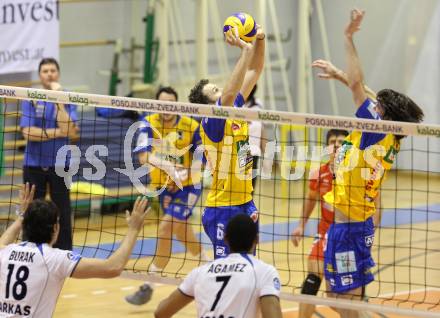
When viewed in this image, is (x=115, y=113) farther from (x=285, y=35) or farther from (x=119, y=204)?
(x=285, y=35)

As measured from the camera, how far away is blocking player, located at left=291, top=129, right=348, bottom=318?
7.86m

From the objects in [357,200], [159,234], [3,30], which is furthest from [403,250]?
[3,30]

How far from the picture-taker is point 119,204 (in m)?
14.2

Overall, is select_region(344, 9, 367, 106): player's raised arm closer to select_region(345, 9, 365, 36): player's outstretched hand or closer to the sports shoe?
select_region(345, 9, 365, 36): player's outstretched hand

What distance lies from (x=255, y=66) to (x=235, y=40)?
1.57ft

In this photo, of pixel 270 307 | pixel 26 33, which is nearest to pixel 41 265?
pixel 270 307

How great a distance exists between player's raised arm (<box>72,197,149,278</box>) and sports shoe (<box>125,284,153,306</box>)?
3.54 metres

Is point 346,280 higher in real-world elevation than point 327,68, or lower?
lower

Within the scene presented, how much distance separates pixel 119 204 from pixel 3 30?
10.5ft

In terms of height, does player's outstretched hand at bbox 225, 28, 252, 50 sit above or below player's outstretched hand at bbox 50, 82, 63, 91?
above

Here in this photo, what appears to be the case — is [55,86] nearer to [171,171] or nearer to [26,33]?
[171,171]

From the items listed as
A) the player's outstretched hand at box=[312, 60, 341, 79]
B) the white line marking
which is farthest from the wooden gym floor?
the player's outstretched hand at box=[312, 60, 341, 79]

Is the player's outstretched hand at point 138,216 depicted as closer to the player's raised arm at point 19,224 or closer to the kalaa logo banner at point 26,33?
the player's raised arm at point 19,224

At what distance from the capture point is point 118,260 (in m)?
5.82
